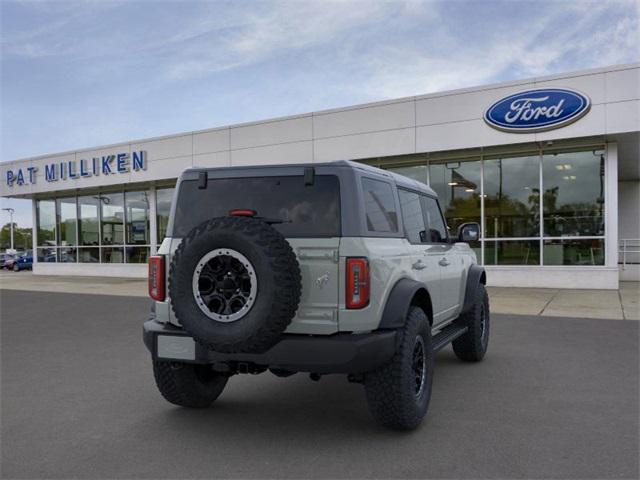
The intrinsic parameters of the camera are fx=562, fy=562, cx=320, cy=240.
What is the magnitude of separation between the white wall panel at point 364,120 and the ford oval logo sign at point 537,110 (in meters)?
2.37

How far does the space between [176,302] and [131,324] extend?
255 inches

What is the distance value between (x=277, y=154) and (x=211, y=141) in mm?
3050

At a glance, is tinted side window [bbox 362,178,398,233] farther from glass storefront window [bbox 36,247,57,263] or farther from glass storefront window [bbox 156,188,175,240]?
glass storefront window [bbox 36,247,57,263]

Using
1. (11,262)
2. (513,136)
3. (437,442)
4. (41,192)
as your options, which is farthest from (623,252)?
(11,262)

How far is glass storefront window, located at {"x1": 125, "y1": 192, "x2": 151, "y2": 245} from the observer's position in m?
23.4

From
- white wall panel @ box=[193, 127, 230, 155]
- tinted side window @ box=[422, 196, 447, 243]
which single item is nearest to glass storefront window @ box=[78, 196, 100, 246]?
white wall panel @ box=[193, 127, 230, 155]

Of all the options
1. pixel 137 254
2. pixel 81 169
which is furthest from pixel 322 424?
pixel 81 169

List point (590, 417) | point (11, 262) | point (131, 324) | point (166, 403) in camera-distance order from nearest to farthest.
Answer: point (590, 417) < point (166, 403) < point (131, 324) < point (11, 262)

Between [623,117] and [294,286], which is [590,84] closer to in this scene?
[623,117]

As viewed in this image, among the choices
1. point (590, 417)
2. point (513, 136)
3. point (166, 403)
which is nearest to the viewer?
point (590, 417)

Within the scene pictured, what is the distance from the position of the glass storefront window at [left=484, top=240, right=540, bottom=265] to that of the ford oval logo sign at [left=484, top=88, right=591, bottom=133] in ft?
10.3

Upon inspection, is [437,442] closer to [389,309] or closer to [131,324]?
[389,309]

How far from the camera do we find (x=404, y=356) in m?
3.88

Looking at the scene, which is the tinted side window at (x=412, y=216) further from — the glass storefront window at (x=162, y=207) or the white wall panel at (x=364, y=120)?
the glass storefront window at (x=162, y=207)
